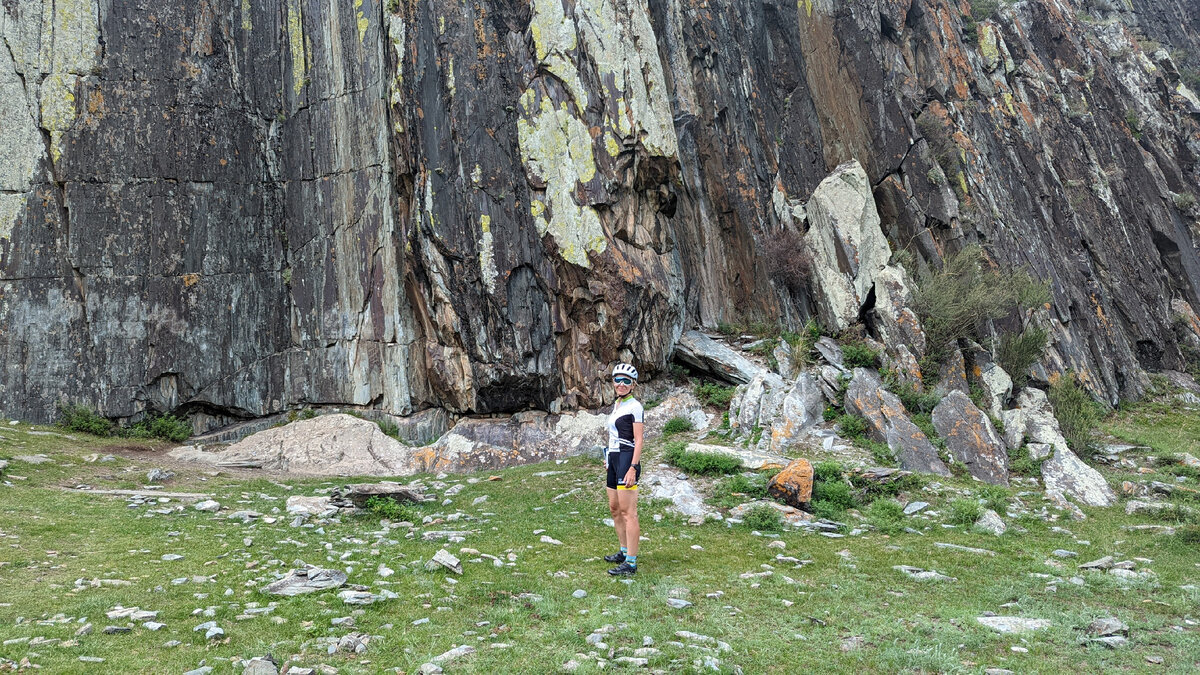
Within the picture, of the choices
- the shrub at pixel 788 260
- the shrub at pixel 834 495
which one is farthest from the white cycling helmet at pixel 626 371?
the shrub at pixel 788 260

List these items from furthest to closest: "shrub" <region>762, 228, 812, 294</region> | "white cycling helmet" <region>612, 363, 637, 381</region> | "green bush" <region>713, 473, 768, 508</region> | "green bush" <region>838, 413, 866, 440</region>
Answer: "shrub" <region>762, 228, 812, 294</region> → "green bush" <region>838, 413, 866, 440</region> → "green bush" <region>713, 473, 768, 508</region> → "white cycling helmet" <region>612, 363, 637, 381</region>

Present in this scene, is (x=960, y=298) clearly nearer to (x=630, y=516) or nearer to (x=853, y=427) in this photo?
(x=853, y=427)

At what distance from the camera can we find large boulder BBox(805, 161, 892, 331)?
65.5 feet

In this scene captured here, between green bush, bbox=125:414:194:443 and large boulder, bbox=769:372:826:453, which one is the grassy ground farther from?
green bush, bbox=125:414:194:443

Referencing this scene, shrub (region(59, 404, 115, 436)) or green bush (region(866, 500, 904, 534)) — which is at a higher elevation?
shrub (region(59, 404, 115, 436))

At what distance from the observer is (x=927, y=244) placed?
22031 millimetres

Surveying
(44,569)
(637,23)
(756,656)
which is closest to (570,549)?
(756,656)

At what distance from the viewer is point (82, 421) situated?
1803 cm

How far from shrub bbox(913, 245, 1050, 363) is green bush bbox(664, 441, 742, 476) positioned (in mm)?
8144

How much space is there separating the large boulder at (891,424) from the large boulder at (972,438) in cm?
53

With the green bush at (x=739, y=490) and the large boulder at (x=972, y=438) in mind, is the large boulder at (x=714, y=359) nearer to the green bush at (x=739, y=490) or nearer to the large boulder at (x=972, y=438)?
the large boulder at (x=972, y=438)

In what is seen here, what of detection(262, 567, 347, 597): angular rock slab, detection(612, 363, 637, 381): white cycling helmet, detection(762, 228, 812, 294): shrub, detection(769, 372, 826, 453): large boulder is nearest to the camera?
detection(262, 567, 347, 597): angular rock slab

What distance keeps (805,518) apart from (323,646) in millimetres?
7202

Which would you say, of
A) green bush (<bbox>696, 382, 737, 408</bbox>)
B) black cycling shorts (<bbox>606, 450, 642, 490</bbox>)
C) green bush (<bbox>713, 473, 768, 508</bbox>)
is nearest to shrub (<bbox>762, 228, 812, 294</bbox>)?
green bush (<bbox>696, 382, 737, 408</bbox>)
